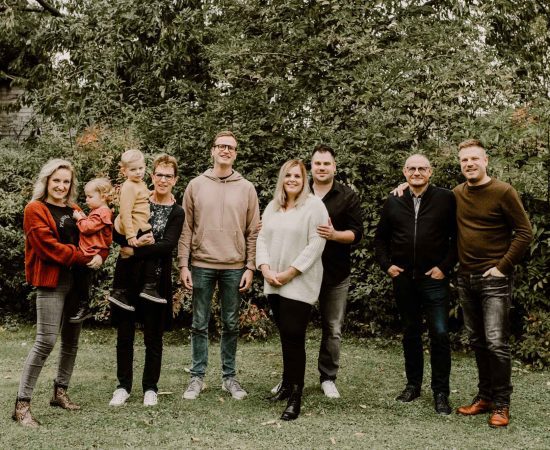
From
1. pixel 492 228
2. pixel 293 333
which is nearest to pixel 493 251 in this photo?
pixel 492 228

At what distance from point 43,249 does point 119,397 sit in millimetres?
1354

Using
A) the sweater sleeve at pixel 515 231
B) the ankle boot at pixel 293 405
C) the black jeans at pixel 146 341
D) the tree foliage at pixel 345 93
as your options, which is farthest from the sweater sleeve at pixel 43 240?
the tree foliage at pixel 345 93

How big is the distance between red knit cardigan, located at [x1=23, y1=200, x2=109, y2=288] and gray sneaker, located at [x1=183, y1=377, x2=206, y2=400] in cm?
143

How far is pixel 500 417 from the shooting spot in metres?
4.41

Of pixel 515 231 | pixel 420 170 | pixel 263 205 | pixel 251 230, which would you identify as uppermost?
pixel 420 170

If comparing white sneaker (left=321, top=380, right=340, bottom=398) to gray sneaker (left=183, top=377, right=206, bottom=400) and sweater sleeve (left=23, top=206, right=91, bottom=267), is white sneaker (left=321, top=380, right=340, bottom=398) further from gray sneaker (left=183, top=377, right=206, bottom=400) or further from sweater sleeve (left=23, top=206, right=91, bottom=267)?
sweater sleeve (left=23, top=206, right=91, bottom=267)

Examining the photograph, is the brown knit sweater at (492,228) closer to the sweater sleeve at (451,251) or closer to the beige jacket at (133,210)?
the sweater sleeve at (451,251)

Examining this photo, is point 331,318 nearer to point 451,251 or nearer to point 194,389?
point 451,251

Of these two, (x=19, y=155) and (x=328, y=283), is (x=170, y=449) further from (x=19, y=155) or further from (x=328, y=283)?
(x=19, y=155)

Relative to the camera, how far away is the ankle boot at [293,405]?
14.8ft

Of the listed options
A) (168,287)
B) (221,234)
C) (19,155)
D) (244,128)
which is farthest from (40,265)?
(19,155)

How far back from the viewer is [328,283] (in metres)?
5.06

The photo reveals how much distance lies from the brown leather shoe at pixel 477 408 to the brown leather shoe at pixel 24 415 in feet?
10.2

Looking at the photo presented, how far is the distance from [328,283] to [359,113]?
3.09 metres
